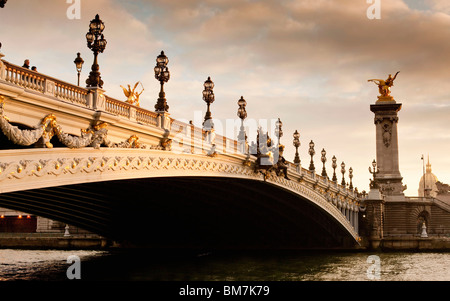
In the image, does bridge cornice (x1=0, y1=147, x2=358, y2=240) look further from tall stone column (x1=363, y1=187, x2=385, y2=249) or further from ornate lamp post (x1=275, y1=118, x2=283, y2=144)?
tall stone column (x1=363, y1=187, x2=385, y2=249)

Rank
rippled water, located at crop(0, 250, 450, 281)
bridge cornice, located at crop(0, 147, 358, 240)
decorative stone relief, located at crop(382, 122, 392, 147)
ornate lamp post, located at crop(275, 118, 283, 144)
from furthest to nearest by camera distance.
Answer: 1. decorative stone relief, located at crop(382, 122, 392, 147)
2. ornate lamp post, located at crop(275, 118, 283, 144)
3. rippled water, located at crop(0, 250, 450, 281)
4. bridge cornice, located at crop(0, 147, 358, 240)

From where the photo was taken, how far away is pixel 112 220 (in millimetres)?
48094

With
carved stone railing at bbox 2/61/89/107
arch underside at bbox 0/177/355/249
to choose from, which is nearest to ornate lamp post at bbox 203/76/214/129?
arch underside at bbox 0/177/355/249

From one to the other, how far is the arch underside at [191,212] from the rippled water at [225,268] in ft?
9.09

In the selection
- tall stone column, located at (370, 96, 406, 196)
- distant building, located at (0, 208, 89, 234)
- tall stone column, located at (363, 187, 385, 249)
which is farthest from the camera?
tall stone column, located at (370, 96, 406, 196)

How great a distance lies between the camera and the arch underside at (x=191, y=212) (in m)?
36.4

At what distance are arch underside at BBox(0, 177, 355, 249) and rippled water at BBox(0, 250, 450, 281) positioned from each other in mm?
2770

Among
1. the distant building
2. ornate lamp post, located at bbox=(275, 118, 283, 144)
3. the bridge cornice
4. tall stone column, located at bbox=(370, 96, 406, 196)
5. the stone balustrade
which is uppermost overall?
tall stone column, located at bbox=(370, 96, 406, 196)

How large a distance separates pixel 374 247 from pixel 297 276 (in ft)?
111

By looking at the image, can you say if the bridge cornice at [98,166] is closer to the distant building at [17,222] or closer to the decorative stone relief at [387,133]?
the distant building at [17,222]

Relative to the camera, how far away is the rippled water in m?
36.3
